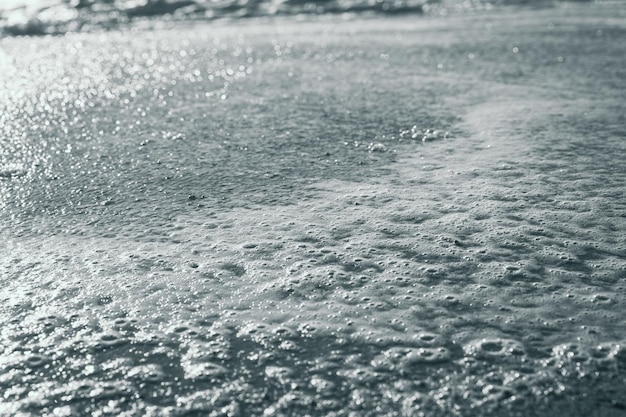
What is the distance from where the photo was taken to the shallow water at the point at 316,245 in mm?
1291

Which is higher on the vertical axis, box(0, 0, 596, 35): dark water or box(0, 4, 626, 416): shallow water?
box(0, 0, 596, 35): dark water

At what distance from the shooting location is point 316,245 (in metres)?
1.79

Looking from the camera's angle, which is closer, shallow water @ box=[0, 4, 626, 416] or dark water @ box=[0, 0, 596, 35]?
shallow water @ box=[0, 4, 626, 416]

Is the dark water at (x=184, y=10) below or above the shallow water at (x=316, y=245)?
above

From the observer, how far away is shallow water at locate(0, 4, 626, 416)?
1291mm

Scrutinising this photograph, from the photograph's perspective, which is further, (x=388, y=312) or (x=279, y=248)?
(x=279, y=248)

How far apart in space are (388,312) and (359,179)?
764mm

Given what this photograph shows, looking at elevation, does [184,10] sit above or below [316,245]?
above

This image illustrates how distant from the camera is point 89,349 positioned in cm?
140

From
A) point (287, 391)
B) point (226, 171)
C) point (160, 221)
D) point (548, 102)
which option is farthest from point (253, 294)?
point (548, 102)

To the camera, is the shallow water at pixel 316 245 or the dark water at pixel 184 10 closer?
the shallow water at pixel 316 245

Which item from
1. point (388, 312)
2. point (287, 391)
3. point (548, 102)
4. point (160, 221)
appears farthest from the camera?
point (548, 102)

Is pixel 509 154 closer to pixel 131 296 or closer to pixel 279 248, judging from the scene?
pixel 279 248

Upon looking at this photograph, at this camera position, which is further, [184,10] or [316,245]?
[184,10]
